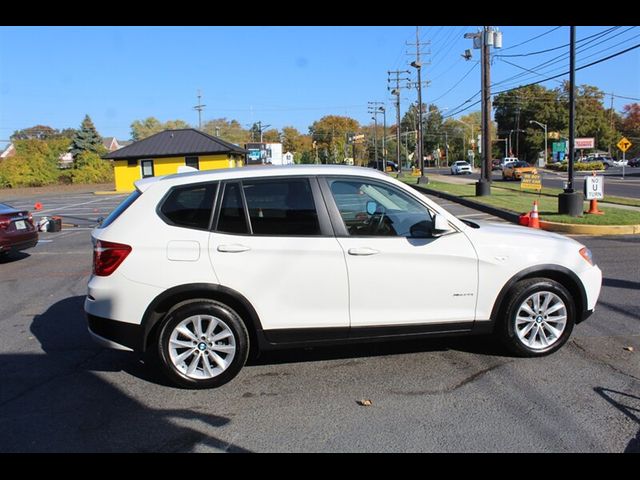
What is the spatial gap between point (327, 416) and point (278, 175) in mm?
1979

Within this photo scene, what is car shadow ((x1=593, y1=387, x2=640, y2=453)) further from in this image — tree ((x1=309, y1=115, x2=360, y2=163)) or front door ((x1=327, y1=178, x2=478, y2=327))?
tree ((x1=309, y1=115, x2=360, y2=163))

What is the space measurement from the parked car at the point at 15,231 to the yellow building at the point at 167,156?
101ft

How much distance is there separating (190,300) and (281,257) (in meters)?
0.80

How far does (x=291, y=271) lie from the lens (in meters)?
4.30

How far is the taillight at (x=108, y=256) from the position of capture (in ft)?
Result: 14.0

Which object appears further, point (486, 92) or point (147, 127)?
point (147, 127)

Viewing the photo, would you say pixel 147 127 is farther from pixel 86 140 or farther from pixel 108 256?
pixel 108 256

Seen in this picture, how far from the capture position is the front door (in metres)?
4.38

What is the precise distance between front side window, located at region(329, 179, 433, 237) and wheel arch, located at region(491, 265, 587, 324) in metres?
0.90

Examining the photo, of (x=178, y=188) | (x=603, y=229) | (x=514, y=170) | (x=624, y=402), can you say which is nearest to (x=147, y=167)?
(x=514, y=170)

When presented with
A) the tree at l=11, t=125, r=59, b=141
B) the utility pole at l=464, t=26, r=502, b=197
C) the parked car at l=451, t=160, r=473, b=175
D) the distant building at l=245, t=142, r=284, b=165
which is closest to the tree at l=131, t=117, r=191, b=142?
the tree at l=11, t=125, r=59, b=141

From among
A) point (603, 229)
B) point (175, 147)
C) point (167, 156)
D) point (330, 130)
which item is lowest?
point (603, 229)
